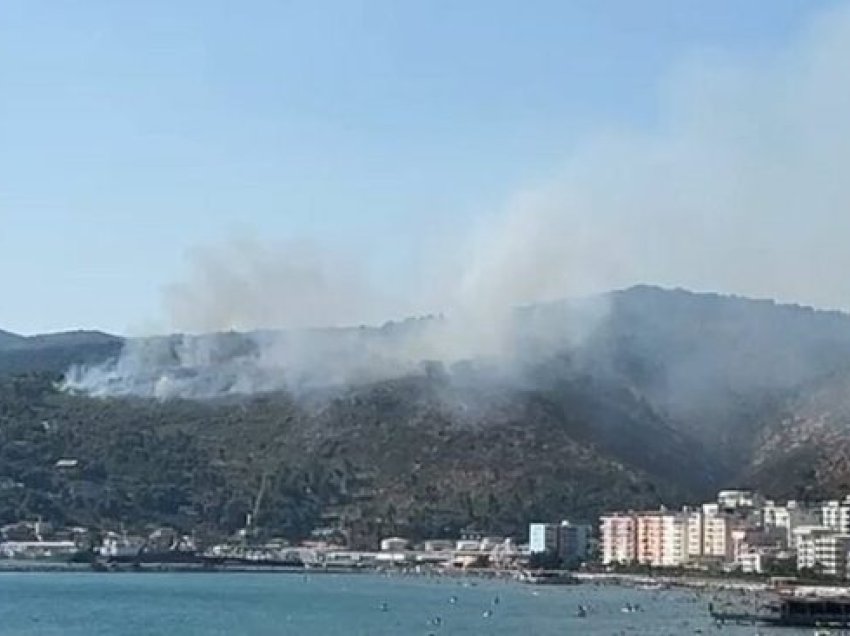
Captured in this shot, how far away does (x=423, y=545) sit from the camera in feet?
623

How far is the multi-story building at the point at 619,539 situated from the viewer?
569ft

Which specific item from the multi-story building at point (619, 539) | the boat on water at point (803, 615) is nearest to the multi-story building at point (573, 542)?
the multi-story building at point (619, 539)

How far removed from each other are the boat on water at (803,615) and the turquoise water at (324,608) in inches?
92.9

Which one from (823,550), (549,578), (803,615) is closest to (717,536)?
(549,578)

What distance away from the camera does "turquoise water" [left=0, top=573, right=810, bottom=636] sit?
94750 millimetres

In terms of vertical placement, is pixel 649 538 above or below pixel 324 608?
above

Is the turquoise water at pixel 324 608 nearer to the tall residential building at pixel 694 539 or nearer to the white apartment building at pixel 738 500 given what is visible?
the tall residential building at pixel 694 539

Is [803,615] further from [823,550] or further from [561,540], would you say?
[561,540]

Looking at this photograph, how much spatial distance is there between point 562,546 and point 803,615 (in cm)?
7753

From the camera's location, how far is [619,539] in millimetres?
175000

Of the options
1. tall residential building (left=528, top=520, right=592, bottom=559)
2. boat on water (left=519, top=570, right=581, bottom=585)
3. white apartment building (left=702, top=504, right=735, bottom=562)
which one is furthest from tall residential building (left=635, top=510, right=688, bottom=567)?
boat on water (left=519, top=570, right=581, bottom=585)

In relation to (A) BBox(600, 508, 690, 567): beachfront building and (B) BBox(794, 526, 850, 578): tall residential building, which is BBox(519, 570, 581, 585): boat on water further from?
(B) BBox(794, 526, 850, 578): tall residential building

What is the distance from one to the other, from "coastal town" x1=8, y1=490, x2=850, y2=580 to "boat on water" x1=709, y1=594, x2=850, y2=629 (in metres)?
47.7

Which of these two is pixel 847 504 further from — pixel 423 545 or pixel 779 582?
pixel 423 545
